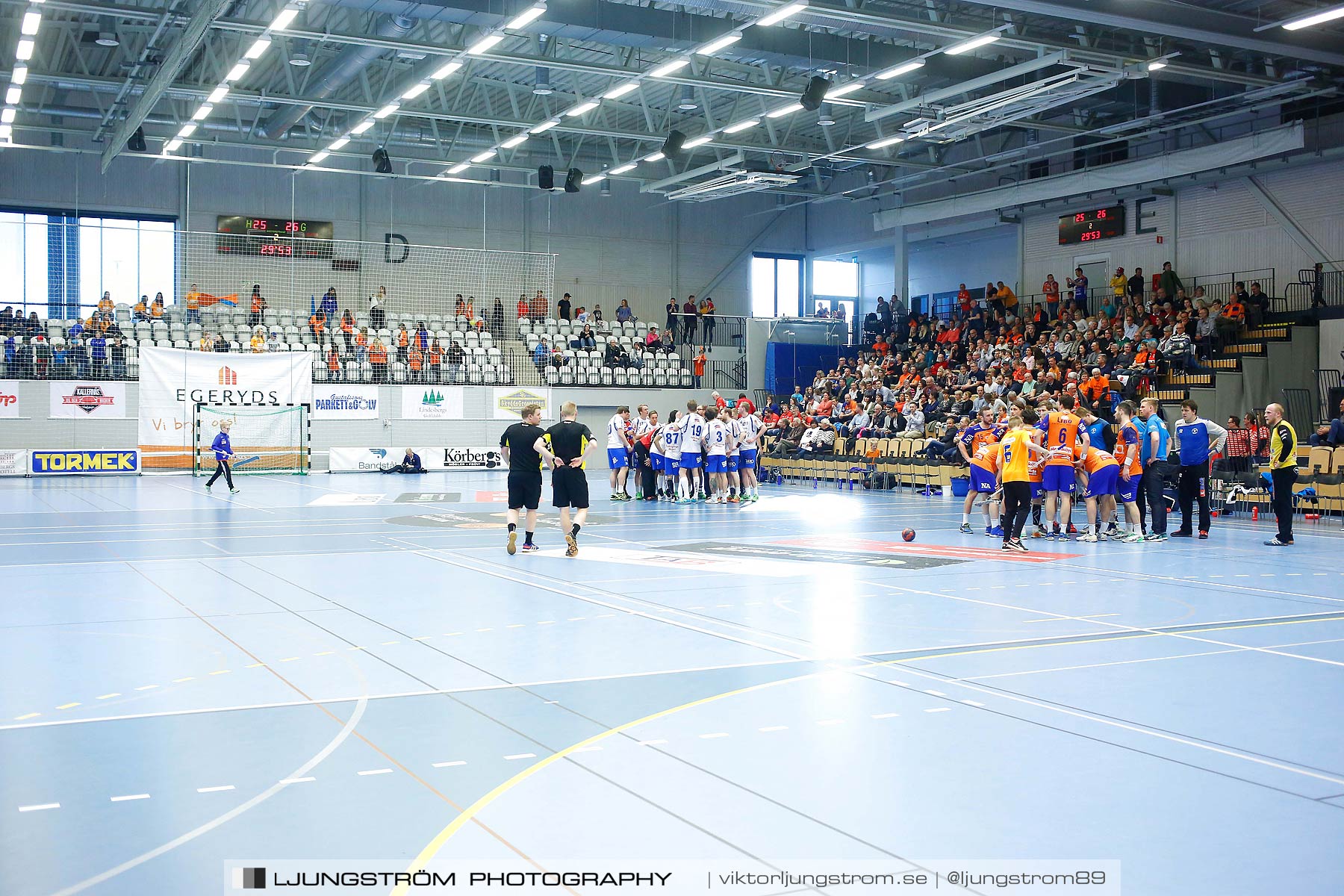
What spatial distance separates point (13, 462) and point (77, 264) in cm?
704

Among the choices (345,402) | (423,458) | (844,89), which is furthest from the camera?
(423,458)

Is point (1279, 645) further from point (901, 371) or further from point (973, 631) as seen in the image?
point (901, 371)

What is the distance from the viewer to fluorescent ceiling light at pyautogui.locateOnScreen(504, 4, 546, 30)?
1897cm

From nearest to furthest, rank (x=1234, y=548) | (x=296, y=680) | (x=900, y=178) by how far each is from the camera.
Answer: (x=296, y=680) → (x=1234, y=548) → (x=900, y=178)

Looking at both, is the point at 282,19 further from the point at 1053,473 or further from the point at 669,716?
the point at 669,716

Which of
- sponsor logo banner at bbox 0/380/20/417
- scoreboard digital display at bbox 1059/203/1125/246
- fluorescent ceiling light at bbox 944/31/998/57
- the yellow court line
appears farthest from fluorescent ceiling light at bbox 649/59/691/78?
sponsor logo banner at bbox 0/380/20/417

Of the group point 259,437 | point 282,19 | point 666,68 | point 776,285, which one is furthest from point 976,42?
point 776,285

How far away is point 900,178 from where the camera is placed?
37.2 m

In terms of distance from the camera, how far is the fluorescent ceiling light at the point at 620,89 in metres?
24.9

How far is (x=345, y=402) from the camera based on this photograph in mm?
34656

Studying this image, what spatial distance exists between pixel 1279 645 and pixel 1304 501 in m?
13.0

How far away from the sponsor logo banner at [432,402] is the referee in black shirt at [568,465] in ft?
74.2

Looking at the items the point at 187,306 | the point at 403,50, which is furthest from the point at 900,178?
the point at 187,306

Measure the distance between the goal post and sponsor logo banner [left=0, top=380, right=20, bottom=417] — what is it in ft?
14.6
